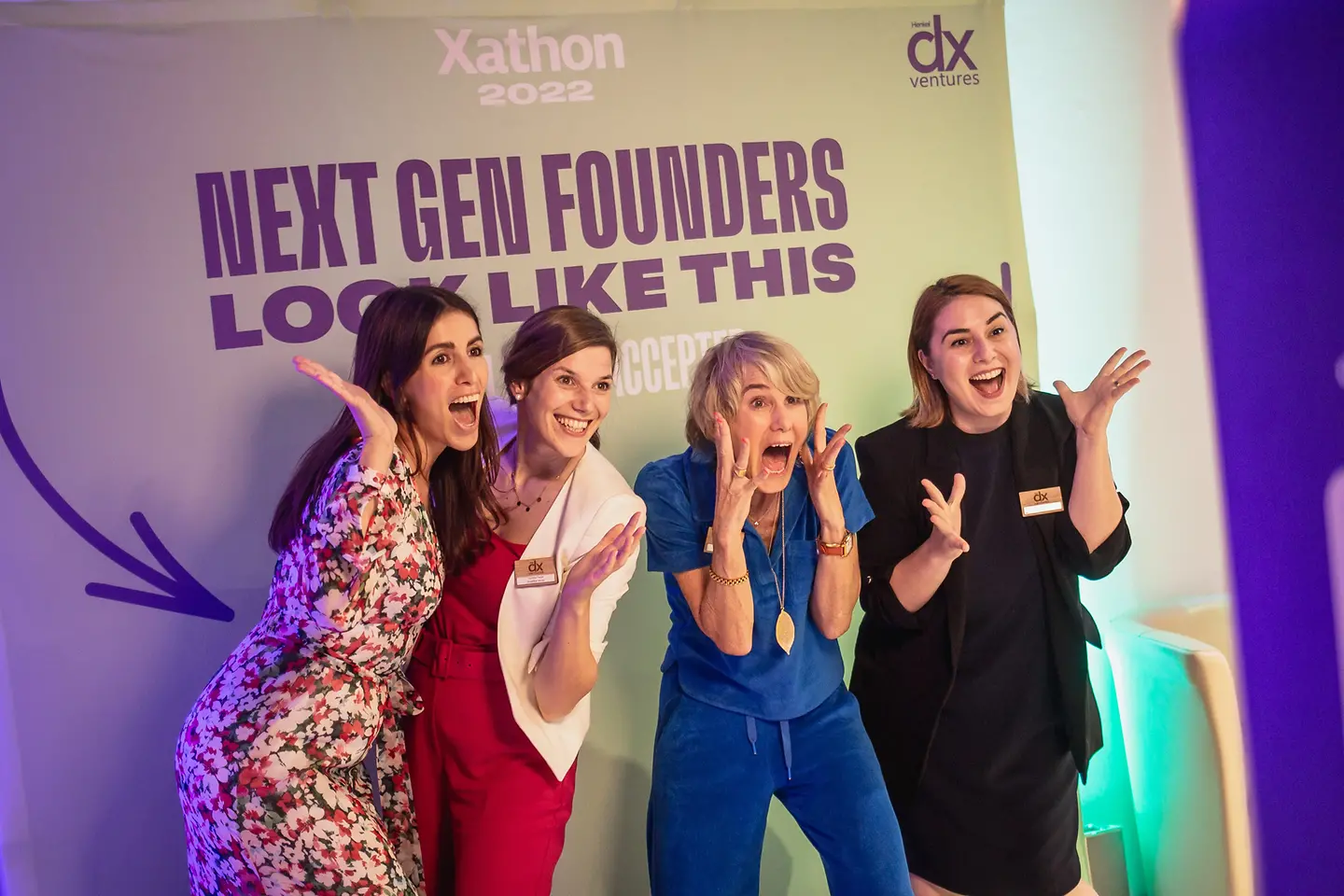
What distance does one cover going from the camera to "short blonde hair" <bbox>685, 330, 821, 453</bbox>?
A: 2.47 meters

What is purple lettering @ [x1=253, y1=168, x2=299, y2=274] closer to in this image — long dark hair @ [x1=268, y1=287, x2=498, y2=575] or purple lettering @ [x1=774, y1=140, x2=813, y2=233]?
long dark hair @ [x1=268, y1=287, x2=498, y2=575]

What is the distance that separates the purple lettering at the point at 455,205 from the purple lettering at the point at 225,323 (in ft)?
2.21

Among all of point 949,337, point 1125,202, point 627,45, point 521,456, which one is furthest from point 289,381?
point 1125,202

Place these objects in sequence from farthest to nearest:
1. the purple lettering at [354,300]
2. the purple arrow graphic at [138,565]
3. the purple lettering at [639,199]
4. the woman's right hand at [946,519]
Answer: the purple lettering at [639,199] < the purple lettering at [354,300] < the purple arrow graphic at [138,565] < the woman's right hand at [946,519]

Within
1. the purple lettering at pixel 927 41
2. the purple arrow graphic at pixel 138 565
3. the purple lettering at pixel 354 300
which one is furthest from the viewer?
the purple lettering at pixel 927 41

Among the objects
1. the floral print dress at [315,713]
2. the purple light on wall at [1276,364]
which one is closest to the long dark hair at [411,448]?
the floral print dress at [315,713]

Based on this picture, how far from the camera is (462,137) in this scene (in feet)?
9.89

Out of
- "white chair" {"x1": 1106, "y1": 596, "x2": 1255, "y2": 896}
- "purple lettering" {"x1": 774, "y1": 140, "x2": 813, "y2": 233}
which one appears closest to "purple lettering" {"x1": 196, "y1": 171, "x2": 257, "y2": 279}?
"purple lettering" {"x1": 774, "y1": 140, "x2": 813, "y2": 233}

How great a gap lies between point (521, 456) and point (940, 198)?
1.67m

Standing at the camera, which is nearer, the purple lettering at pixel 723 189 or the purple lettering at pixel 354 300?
the purple lettering at pixel 354 300

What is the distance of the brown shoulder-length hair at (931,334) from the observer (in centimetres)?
280

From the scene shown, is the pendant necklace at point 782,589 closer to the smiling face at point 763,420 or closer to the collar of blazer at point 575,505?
the smiling face at point 763,420

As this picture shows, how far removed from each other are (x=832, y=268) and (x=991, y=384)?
2.30 ft

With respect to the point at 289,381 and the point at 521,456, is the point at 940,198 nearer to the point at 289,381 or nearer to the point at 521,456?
the point at 521,456
